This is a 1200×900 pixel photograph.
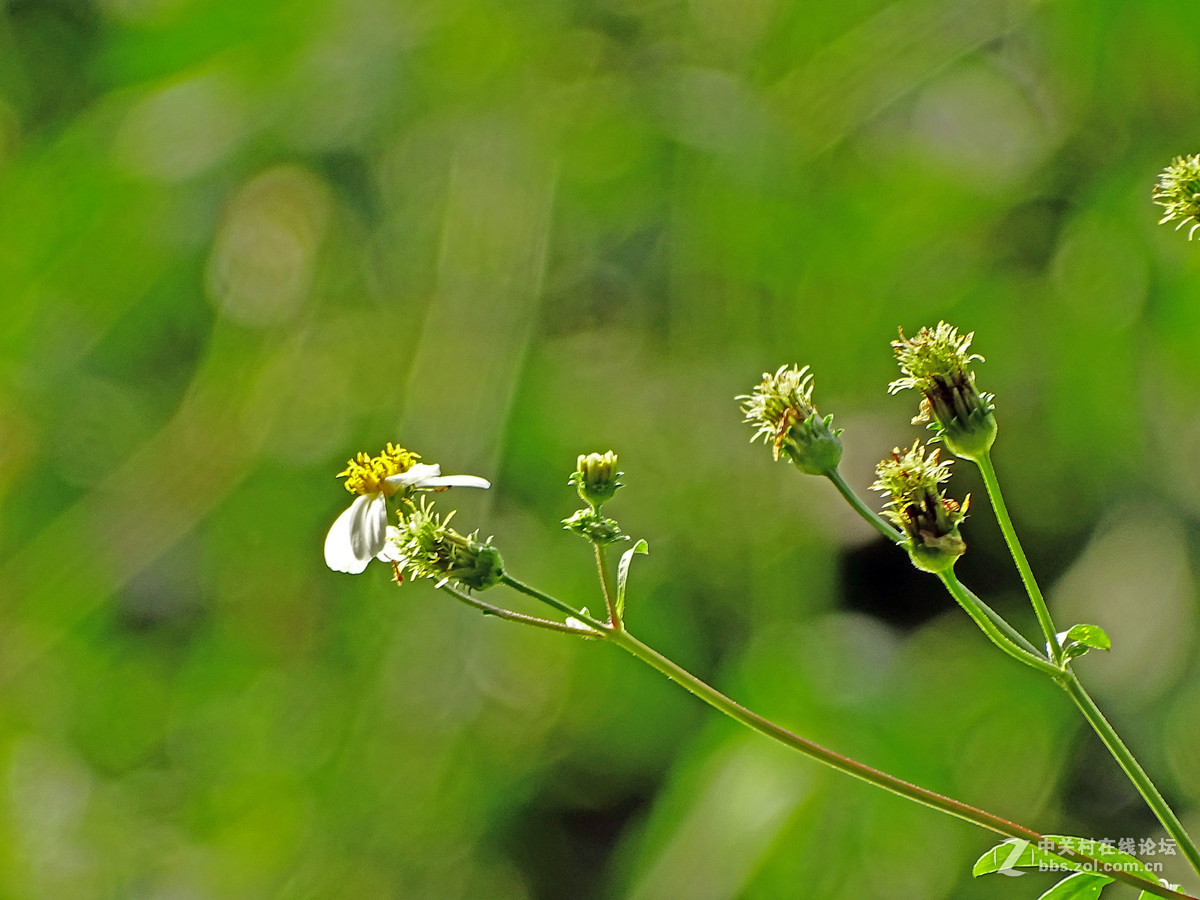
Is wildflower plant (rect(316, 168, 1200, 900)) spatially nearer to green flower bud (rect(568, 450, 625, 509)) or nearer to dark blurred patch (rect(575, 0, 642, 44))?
green flower bud (rect(568, 450, 625, 509))

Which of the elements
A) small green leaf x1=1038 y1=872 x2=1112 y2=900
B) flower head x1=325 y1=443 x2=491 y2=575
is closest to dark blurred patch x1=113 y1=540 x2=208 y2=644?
flower head x1=325 y1=443 x2=491 y2=575

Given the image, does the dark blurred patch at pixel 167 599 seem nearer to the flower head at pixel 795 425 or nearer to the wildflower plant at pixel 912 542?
the wildflower plant at pixel 912 542

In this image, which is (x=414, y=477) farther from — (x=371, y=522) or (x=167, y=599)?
(x=167, y=599)

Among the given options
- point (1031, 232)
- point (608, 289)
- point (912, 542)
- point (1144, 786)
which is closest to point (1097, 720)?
point (1144, 786)

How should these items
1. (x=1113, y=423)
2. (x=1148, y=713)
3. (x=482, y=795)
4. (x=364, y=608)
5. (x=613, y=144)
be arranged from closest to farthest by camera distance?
(x=1148, y=713)
(x=1113, y=423)
(x=482, y=795)
(x=364, y=608)
(x=613, y=144)

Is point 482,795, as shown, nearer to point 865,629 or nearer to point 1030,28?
point 865,629

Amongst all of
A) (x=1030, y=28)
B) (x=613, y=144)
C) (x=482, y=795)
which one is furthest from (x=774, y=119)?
(x=482, y=795)

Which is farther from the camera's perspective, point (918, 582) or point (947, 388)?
point (918, 582)
